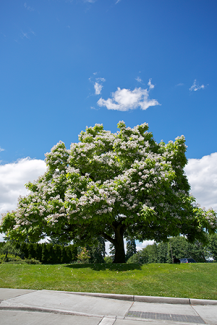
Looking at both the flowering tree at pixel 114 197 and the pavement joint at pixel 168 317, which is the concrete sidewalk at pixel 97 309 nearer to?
the pavement joint at pixel 168 317

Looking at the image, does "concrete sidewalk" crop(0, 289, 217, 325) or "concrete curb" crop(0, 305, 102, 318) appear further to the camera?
"concrete curb" crop(0, 305, 102, 318)

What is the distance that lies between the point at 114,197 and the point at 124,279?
4432mm

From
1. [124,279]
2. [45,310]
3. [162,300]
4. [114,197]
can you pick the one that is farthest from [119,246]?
[45,310]

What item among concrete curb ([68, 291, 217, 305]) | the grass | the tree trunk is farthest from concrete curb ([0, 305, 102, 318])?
the tree trunk

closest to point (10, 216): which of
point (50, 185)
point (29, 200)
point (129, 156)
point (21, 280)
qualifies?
point (29, 200)

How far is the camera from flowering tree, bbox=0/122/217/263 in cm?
1288

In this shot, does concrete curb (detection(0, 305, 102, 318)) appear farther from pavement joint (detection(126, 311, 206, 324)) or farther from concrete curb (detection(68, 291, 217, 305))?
concrete curb (detection(68, 291, 217, 305))

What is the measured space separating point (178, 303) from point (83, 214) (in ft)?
21.1

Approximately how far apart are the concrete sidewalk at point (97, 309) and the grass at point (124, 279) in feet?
1.99

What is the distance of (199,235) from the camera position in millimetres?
16359

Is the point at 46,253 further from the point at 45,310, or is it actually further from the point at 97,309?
the point at 97,309

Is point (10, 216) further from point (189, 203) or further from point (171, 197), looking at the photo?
point (189, 203)

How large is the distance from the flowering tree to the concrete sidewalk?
4.68m

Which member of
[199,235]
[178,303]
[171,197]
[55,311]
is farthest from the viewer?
[199,235]
